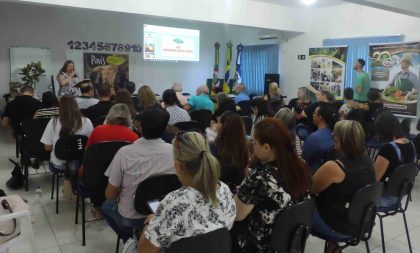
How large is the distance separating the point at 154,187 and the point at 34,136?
2.39 metres

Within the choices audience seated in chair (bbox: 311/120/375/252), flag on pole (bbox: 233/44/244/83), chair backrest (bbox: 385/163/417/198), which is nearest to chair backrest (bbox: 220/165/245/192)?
audience seated in chair (bbox: 311/120/375/252)

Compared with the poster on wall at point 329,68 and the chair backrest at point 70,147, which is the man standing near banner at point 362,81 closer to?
the poster on wall at point 329,68

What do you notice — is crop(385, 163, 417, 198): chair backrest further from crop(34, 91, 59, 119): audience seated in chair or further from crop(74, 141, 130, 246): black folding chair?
crop(34, 91, 59, 119): audience seated in chair

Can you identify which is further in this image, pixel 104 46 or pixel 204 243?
pixel 104 46

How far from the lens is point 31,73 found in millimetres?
7809

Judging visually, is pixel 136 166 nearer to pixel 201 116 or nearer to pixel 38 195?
pixel 38 195

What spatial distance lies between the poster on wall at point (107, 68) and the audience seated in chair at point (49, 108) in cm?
358

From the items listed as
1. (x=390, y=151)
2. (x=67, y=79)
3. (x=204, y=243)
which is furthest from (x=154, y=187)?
(x=67, y=79)

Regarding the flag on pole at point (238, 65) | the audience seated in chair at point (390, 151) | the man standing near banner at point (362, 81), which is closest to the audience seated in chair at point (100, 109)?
the audience seated in chair at point (390, 151)

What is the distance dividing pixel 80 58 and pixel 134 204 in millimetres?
7214

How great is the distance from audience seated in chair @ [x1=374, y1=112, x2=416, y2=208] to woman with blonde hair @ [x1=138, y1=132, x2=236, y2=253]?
1.85m

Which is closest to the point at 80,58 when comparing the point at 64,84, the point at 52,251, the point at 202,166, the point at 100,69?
the point at 100,69

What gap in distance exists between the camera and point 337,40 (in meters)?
8.40

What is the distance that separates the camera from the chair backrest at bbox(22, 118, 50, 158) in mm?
3889
